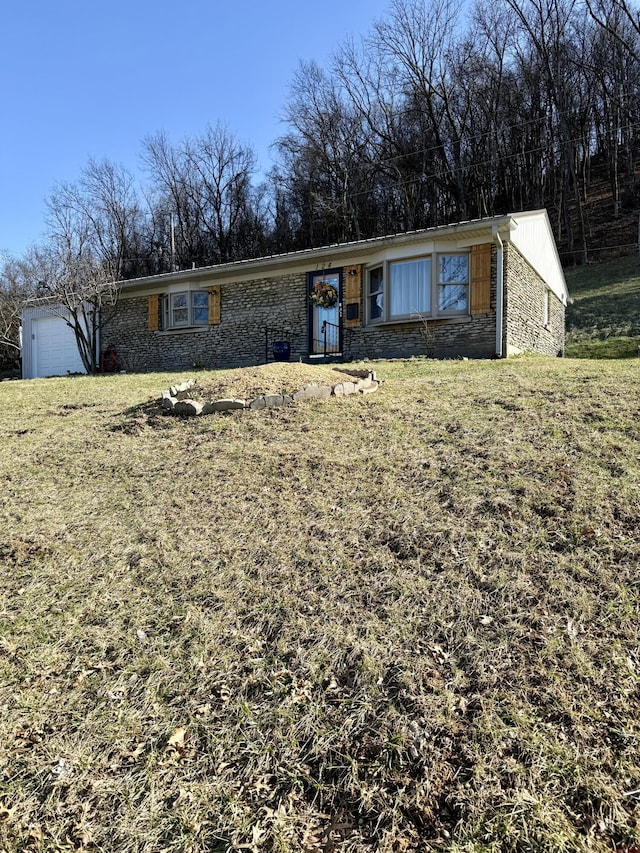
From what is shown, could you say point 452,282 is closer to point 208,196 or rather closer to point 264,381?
point 264,381

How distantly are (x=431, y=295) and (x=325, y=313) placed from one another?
3.06 m

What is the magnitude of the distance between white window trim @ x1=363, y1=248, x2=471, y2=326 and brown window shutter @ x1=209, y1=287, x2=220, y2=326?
4.54 meters

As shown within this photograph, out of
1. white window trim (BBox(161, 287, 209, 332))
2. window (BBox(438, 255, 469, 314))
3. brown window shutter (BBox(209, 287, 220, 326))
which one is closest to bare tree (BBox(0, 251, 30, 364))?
white window trim (BBox(161, 287, 209, 332))

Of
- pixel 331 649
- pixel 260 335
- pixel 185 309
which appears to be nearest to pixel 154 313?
pixel 185 309

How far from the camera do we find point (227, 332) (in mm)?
14586

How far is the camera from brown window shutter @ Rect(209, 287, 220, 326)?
1472cm

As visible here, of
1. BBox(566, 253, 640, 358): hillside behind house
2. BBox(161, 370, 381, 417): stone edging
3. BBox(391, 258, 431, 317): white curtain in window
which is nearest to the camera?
BBox(161, 370, 381, 417): stone edging

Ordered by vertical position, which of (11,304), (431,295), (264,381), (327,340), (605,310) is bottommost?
(264,381)

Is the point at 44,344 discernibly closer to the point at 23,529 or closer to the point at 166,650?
the point at 23,529

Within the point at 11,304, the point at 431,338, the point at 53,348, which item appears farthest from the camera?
the point at 11,304

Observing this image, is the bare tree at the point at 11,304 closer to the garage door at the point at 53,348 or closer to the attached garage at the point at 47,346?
the attached garage at the point at 47,346

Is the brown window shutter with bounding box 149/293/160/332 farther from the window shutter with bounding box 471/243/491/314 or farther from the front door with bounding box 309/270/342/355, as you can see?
the window shutter with bounding box 471/243/491/314

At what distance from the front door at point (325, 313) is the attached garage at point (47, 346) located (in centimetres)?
871

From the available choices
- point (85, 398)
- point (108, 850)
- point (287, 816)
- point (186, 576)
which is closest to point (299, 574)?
point (186, 576)
